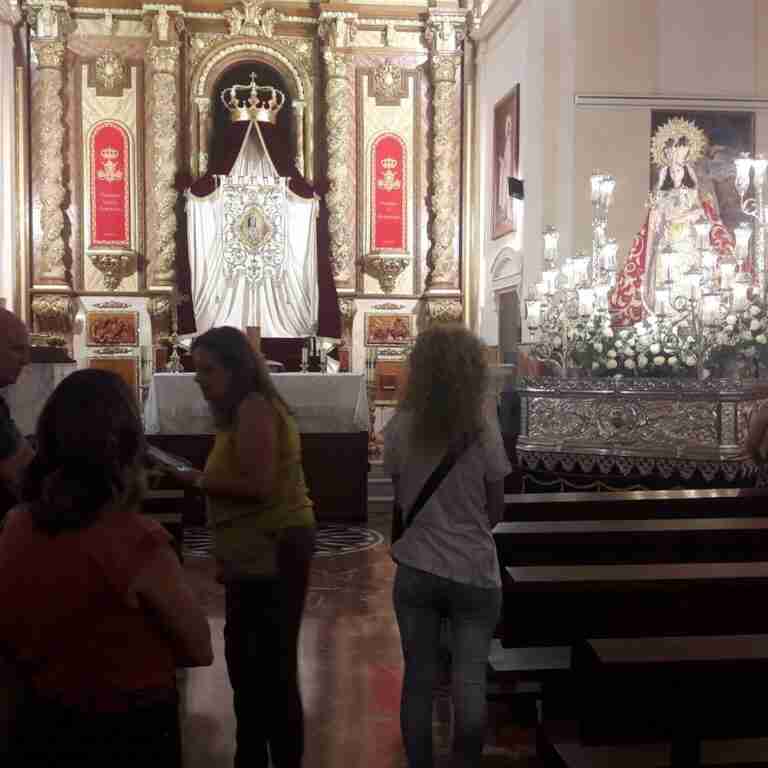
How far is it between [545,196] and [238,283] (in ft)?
15.1

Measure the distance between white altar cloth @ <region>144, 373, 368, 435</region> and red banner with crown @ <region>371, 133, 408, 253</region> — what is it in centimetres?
493

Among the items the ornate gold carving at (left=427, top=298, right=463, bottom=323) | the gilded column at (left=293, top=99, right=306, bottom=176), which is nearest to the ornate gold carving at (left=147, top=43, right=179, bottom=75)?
the gilded column at (left=293, top=99, right=306, bottom=176)

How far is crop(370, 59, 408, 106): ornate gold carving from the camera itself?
13.4m

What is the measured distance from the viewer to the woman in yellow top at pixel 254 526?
269 cm

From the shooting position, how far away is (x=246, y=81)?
13.4 meters

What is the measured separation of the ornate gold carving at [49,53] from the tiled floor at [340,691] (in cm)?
869

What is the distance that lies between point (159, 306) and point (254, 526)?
418 inches

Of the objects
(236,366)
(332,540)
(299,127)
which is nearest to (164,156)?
(299,127)

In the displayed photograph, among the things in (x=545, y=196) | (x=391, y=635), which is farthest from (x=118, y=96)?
(x=391, y=635)

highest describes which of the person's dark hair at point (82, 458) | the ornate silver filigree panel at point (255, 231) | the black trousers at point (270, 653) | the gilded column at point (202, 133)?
the gilded column at point (202, 133)

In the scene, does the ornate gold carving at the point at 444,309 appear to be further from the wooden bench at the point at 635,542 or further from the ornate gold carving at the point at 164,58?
the wooden bench at the point at 635,542

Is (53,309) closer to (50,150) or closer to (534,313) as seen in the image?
(50,150)

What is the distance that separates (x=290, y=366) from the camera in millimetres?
12852

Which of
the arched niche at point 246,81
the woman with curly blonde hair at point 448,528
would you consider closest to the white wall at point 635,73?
the arched niche at point 246,81
